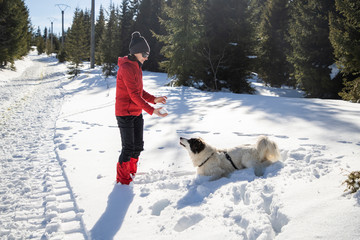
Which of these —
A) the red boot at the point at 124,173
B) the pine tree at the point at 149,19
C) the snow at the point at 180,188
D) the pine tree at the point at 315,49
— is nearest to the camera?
the snow at the point at 180,188

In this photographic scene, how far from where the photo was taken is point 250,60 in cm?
1634

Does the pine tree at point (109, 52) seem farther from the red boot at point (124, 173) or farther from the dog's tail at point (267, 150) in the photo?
the dog's tail at point (267, 150)

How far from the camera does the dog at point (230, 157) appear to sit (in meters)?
3.99

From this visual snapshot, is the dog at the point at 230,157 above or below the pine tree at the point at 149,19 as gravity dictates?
below

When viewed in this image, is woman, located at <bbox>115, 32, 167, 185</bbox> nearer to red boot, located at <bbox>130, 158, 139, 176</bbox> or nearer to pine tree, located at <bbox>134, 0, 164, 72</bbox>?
red boot, located at <bbox>130, 158, 139, 176</bbox>

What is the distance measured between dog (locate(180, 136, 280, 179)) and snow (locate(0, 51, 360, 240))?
167 millimetres

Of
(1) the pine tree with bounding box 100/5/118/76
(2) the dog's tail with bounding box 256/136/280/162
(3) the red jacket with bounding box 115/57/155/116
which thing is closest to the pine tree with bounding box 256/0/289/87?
(1) the pine tree with bounding box 100/5/118/76

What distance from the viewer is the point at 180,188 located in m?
3.68

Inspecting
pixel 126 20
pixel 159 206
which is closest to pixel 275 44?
pixel 126 20

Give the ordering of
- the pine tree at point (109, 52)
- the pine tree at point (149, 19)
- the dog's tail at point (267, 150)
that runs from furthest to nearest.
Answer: the pine tree at point (149, 19), the pine tree at point (109, 52), the dog's tail at point (267, 150)

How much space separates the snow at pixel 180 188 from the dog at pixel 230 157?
0.17 meters

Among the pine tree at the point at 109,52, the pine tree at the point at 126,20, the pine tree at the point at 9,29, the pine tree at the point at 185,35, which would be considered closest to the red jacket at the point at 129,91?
the pine tree at the point at 185,35

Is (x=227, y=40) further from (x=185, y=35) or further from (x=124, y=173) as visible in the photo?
(x=124, y=173)

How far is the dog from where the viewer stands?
13.1ft
